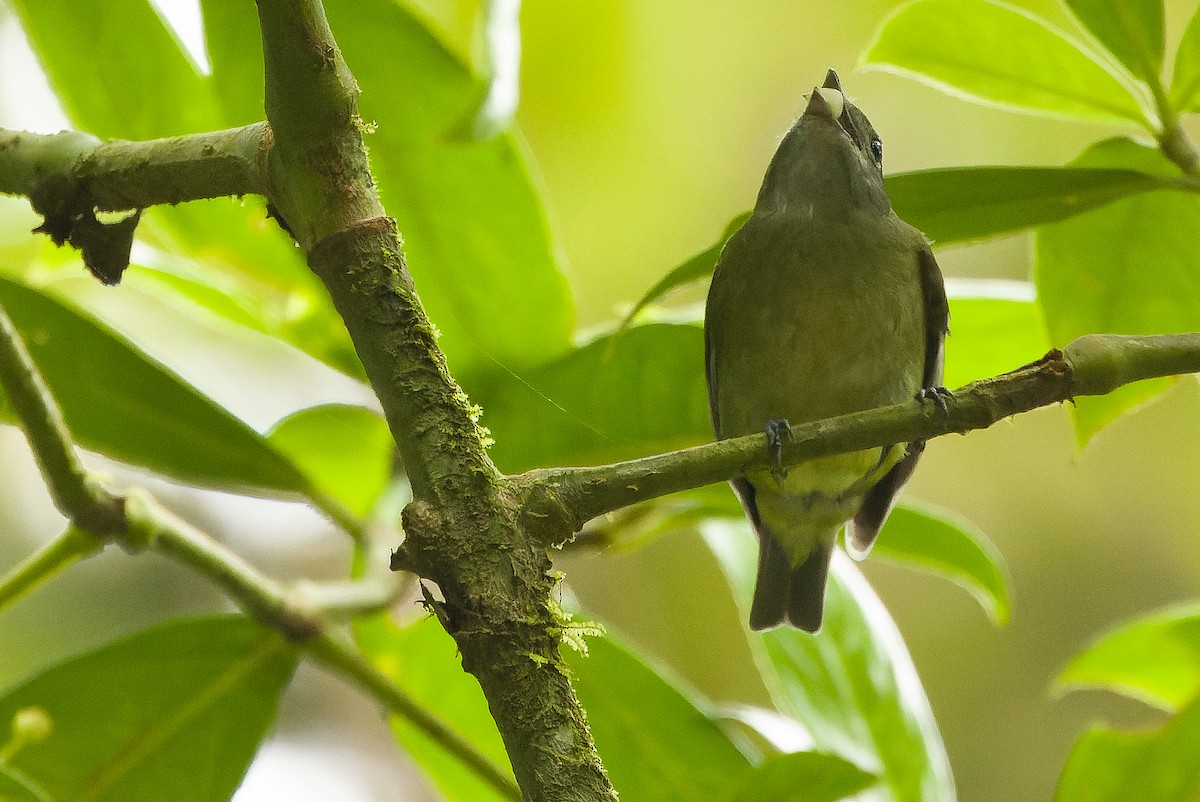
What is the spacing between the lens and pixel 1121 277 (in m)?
1.77

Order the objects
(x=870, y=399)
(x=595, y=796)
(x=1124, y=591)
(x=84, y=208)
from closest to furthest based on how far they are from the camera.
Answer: (x=595, y=796), (x=84, y=208), (x=870, y=399), (x=1124, y=591)

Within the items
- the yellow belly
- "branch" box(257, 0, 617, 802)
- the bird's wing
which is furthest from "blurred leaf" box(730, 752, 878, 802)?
the yellow belly

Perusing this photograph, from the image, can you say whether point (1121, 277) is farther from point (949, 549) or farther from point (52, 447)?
point (52, 447)

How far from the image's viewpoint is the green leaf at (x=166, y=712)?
1.80m

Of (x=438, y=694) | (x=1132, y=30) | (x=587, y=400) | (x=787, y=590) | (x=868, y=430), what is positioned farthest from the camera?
(x=787, y=590)

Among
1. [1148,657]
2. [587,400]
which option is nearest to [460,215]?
[587,400]

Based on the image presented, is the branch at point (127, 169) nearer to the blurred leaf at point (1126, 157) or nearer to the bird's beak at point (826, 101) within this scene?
the blurred leaf at point (1126, 157)

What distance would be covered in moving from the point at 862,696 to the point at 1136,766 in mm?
471

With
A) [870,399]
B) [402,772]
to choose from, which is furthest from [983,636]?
[870,399]

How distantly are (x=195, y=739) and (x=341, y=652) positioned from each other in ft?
0.99

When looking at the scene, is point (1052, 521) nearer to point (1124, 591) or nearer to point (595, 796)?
point (1124, 591)

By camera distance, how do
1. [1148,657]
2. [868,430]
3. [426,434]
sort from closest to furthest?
[426,434] → [868,430] → [1148,657]

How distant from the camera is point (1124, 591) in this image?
6094mm

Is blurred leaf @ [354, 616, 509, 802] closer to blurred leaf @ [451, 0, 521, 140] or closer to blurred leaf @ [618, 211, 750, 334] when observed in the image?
blurred leaf @ [618, 211, 750, 334]
